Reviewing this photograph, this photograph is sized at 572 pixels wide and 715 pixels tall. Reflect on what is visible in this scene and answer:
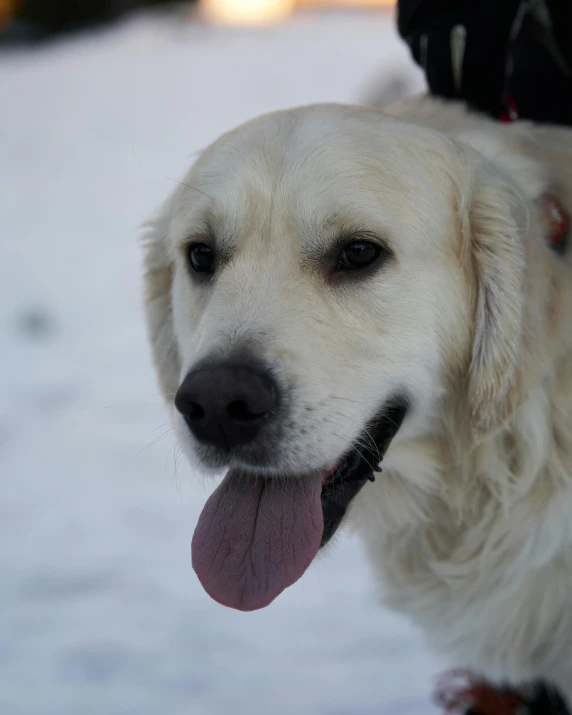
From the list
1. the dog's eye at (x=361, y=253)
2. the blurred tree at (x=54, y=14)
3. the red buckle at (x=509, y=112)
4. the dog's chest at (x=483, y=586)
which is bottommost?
the blurred tree at (x=54, y=14)

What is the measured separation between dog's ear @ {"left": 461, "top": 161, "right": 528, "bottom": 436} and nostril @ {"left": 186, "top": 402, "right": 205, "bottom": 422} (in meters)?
0.84

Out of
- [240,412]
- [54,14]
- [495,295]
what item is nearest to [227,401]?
[240,412]

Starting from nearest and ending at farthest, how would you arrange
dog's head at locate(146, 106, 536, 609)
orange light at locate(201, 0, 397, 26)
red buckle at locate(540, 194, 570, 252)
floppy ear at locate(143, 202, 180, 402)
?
dog's head at locate(146, 106, 536, 609) → red buckle at locate(540, 194, 570, 252) → floppy ear at locate(143, 202, 180, 402) → orange light at locate(201, 0, 397, 26)

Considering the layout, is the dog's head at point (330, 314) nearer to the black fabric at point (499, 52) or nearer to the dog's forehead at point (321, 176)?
the dog's forehead at point (321, 176)

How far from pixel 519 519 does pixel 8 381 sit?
13.2 feet

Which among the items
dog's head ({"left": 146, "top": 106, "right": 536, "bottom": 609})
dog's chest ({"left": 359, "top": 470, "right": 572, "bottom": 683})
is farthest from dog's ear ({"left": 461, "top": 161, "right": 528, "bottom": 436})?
dog's chest ({"left": 359, "top": 470, "right": 572, "bottom": 683})

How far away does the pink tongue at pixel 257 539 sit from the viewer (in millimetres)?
2125

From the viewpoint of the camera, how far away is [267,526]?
2.16 metres

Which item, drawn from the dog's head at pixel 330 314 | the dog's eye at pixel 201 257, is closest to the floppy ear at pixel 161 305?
the dog's eye at pixel 201 257

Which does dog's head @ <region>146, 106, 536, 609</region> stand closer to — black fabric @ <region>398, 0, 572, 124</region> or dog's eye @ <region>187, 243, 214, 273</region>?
dog's eye @ <region>187, 243, 214, 273</region>

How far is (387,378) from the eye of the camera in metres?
2.17

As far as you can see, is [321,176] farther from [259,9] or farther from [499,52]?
[259,9]

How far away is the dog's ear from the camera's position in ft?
7.27

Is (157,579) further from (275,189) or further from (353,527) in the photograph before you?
(275,189)
